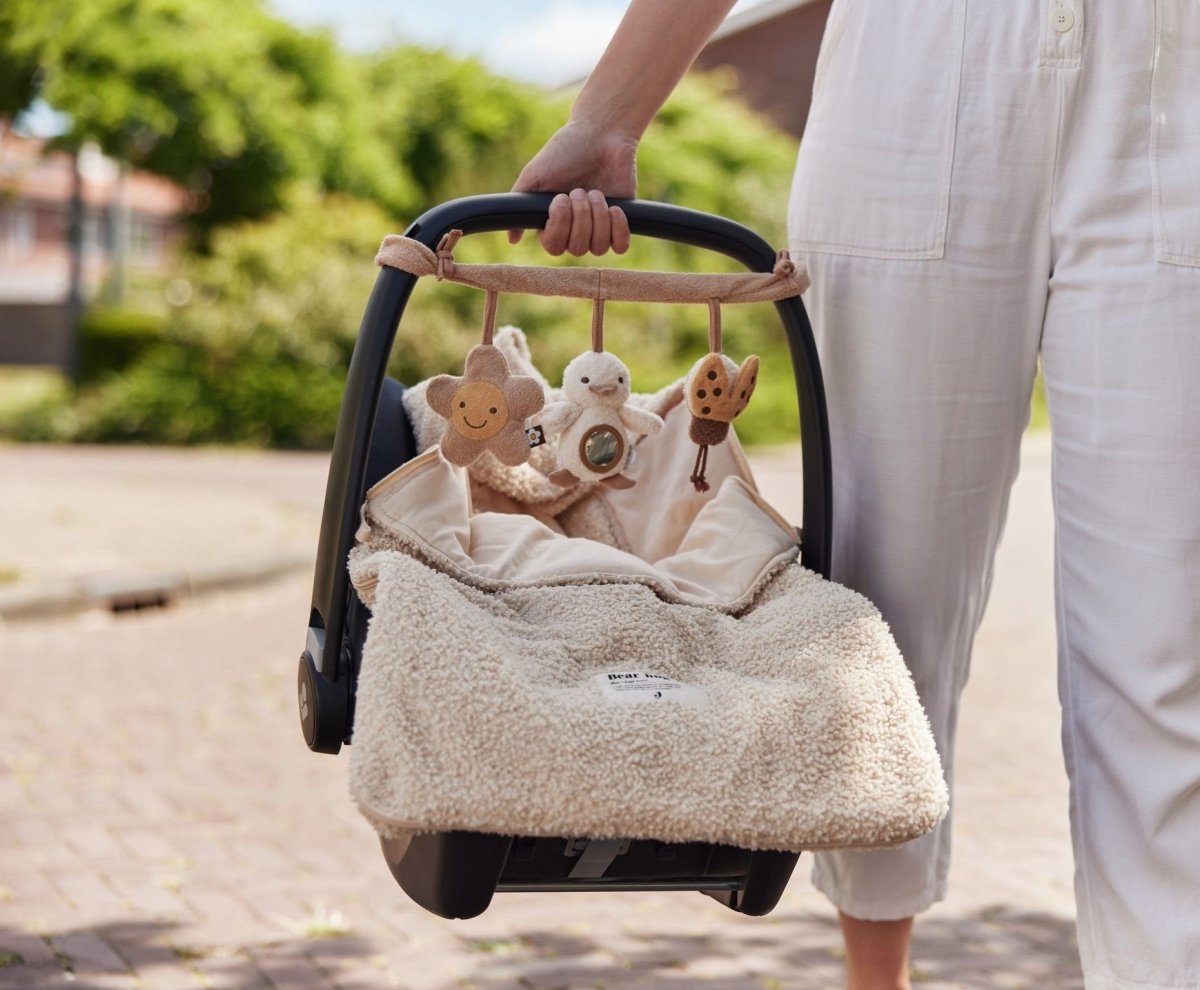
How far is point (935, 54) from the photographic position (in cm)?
168

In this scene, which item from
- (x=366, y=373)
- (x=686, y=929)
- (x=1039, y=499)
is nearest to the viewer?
(x=366, y=373)

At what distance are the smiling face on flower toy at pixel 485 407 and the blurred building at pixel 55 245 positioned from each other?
18.8 metres

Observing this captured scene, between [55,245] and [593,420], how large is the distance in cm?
5323

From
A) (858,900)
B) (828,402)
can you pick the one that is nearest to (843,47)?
(828,402)

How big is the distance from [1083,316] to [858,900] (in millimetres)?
813

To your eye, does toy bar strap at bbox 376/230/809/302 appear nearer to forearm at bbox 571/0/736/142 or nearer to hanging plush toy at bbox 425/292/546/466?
hanging plush toy at bbox 425/292/546/466

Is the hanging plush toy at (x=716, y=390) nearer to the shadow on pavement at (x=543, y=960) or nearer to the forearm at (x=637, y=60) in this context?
the forearm at (x=637, y=60)

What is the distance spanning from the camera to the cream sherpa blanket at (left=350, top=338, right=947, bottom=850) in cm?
131

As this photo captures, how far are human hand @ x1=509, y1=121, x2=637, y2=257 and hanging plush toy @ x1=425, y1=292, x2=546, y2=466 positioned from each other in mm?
109

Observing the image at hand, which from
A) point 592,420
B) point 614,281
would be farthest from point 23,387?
point 614,281

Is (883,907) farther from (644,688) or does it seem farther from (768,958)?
(768,958)

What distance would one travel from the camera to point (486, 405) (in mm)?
1659

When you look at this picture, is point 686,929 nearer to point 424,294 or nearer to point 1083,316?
point 1083,316

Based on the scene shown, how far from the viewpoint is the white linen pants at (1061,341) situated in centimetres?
161
